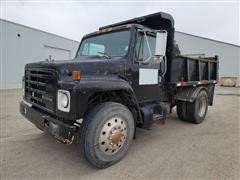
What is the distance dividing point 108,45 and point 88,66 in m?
1.09

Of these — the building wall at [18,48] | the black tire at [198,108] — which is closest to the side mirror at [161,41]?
the black tire at [198,108]

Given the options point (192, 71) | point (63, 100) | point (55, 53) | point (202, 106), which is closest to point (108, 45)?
point (63, 100)

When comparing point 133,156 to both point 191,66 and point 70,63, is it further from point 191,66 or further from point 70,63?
point 191,66

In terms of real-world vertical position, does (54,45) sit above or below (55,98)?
above

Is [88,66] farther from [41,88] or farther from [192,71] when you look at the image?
[192,71]

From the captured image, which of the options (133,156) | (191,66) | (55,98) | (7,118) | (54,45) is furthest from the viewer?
(54,45)

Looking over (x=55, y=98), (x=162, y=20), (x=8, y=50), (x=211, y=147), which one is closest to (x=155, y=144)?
(x=211, y=147)

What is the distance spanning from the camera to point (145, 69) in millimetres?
3836

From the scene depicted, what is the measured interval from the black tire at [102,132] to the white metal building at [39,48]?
8.50 metres

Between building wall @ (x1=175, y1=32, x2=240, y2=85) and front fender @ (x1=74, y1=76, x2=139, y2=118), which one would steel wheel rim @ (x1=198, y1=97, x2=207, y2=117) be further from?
building wall @ (x1=175, y1=32, x2=240, y2=85)

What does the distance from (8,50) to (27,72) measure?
13.5 m

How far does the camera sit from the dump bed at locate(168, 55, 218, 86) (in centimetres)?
468

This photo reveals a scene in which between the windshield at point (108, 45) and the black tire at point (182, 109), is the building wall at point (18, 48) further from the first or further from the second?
the black tire at point (182, 109)

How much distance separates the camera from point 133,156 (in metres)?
3.34
